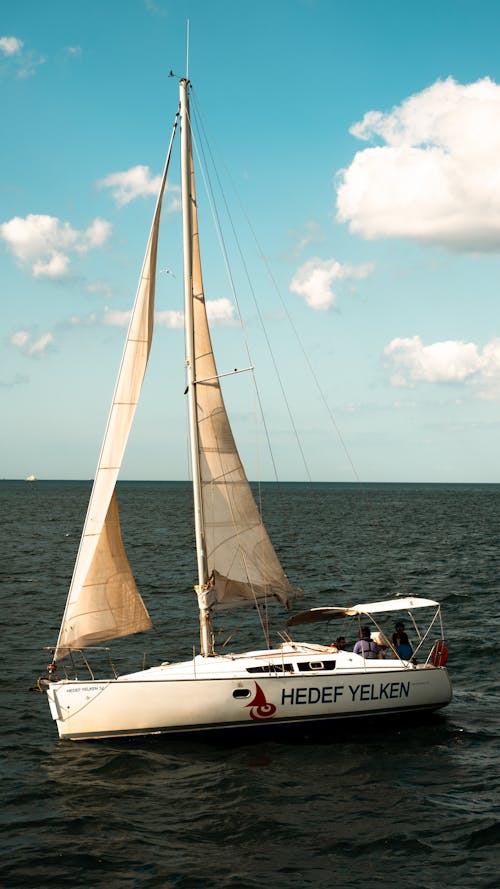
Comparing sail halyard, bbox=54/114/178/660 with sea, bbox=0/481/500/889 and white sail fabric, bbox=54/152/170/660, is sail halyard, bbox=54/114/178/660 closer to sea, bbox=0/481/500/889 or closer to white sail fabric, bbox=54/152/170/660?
white sail fabric, bbox=54/152/170/660

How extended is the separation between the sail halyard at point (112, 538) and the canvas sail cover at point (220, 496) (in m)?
1.41

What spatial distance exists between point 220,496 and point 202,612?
305 cm

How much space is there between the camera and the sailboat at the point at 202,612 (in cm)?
1850

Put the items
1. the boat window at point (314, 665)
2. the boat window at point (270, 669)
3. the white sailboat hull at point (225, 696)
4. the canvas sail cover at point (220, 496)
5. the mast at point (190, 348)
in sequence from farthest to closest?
1. the canvas sail cover at point (220, 496)
2. the mast at point (190, 348)
3. the boat window at point (314, 665)
4. the boat window at point (270, 669)
5. the white sailboat hull at point (225, 696)

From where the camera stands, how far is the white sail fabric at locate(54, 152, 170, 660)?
741 inches

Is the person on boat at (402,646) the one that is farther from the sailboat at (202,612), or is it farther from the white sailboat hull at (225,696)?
the white sailboat hull at (225,696)

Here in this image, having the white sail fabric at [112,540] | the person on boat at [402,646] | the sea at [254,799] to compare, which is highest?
the white sail fabric at [112,540]

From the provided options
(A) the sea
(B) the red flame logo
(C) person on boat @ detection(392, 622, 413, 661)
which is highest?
(C) person on boat @ detection(392, 622, 413, 661)

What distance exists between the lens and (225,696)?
1856 cm

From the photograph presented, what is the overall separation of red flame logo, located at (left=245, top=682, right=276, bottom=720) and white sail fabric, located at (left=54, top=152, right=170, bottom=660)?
129 inches

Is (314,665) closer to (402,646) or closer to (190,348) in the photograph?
(402,646)

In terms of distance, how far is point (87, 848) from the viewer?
14195 mm

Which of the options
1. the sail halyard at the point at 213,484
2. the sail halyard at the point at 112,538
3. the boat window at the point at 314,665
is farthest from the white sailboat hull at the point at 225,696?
the sail halyard at the point at 213,484

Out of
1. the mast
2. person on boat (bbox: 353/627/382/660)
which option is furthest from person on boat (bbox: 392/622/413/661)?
the mast
